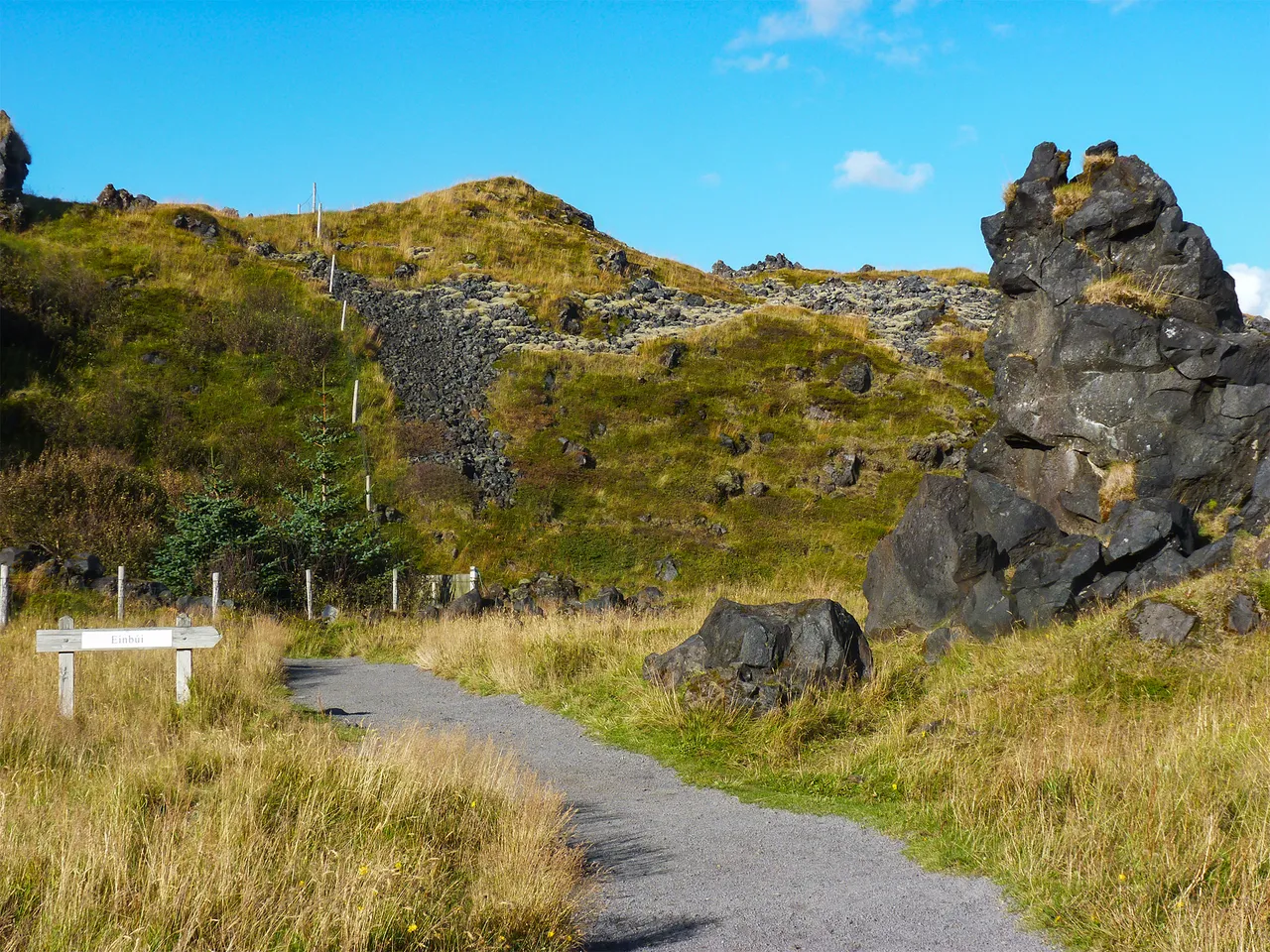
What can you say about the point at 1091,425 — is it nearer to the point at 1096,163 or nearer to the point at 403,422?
the point at 1096,163

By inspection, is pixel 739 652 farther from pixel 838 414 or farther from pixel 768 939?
pixel 838 414

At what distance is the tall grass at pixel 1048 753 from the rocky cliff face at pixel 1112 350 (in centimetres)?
441

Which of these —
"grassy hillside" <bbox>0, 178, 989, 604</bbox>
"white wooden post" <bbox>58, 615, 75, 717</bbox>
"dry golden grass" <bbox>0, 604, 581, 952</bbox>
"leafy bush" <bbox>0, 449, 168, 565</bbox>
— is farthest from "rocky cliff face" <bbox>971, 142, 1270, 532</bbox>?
"leafy bush" <bbox>0, 449, 168, 565</bbox>

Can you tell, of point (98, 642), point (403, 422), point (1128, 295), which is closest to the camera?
point (98, 642)

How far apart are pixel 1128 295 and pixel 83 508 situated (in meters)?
26.7

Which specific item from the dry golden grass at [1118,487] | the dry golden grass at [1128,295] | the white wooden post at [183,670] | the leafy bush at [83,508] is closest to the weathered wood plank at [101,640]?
the white wooden post at [183,670]

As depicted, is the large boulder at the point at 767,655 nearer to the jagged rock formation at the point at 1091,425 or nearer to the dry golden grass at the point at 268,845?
the dry golden grass at the point at 268,845

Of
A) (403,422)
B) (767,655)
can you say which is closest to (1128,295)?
(767,655)

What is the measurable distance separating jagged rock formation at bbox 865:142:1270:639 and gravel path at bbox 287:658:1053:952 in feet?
25.2

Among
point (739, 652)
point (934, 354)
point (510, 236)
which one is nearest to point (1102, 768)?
point (739, 652)

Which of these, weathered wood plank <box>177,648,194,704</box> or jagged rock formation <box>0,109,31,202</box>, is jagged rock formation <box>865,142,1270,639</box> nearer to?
weathered wood plank <box>177,648,194,704</box>

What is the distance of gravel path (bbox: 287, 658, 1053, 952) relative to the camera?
559 cm

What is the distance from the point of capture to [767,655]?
11562mm

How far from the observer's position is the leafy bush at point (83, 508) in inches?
1010
